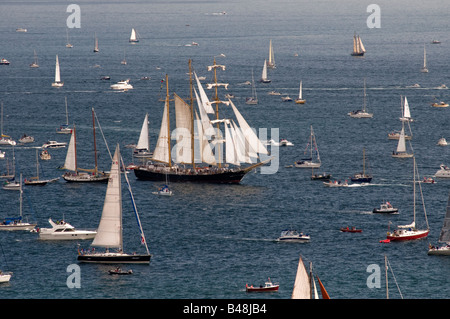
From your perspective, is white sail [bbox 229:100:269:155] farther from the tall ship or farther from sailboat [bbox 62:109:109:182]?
sailboat [bbox 62:109:109:182]

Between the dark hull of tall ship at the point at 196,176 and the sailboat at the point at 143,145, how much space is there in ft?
38.3

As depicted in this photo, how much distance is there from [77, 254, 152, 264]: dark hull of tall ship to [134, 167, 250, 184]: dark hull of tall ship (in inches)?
1797

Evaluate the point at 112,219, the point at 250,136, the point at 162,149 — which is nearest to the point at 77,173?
the point at 162,149

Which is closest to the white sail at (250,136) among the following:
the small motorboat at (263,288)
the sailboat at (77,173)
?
the sailboat at (77,173)

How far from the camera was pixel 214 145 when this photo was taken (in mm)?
140250

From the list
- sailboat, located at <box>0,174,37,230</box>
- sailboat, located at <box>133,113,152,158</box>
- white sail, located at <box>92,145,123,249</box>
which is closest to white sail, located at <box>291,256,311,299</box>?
white sail, located at <box>92,145,123,249</box>

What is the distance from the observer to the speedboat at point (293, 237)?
9956cm

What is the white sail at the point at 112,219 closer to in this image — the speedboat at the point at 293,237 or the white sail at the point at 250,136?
the speedboat at the point at 293,237

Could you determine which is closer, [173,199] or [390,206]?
[390,206]
